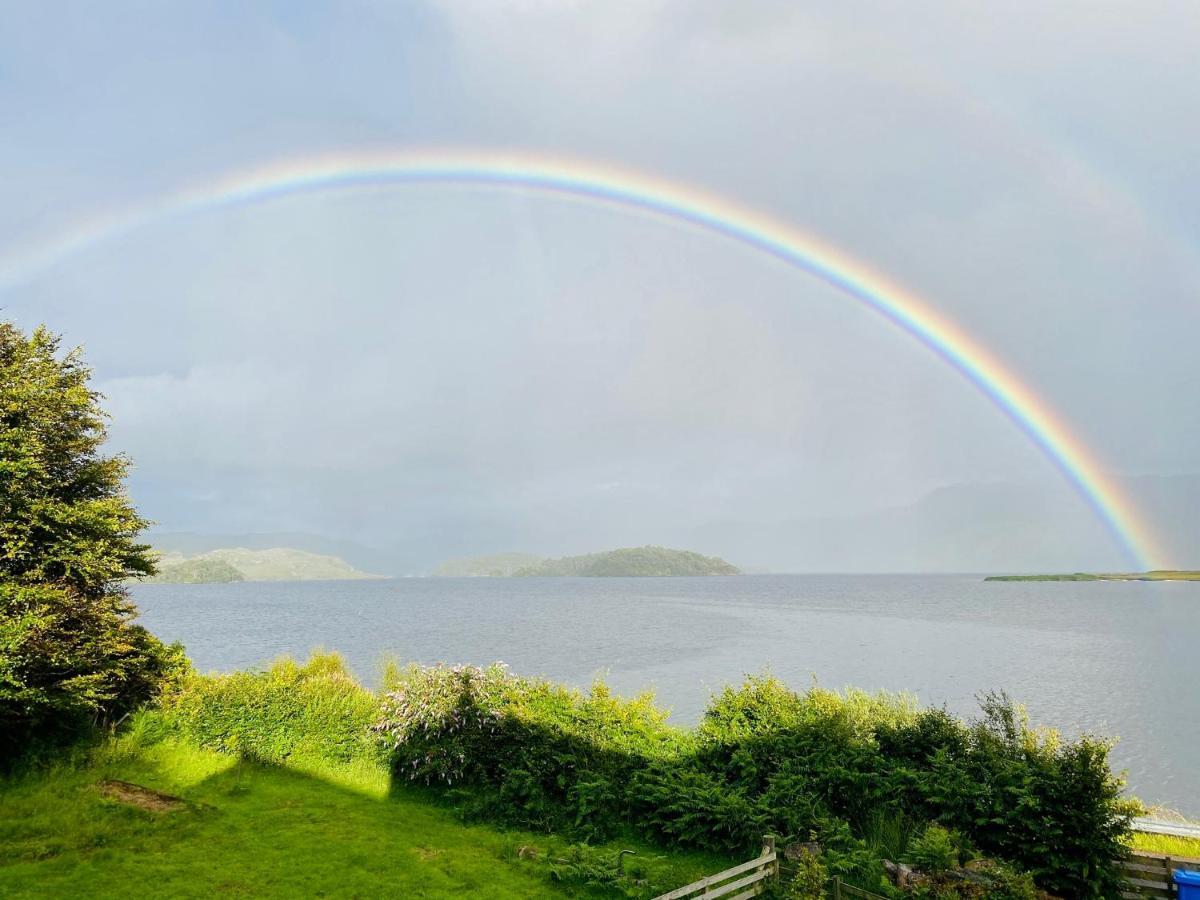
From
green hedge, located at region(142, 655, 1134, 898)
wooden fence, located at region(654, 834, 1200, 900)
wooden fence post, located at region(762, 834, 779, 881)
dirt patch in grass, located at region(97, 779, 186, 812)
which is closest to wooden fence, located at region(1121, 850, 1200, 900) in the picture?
wooden fence, located at region(654, 834, 1200, 900)

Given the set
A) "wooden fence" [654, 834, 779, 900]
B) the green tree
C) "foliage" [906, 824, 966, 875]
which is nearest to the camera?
"wooden fence" [654, 834, 779, 900]

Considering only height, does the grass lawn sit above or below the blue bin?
Result: below

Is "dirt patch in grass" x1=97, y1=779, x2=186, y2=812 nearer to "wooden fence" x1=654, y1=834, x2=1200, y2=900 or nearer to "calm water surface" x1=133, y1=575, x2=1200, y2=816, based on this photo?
"calm water surface" x1=133, y1=575, x2=1200, y2=816

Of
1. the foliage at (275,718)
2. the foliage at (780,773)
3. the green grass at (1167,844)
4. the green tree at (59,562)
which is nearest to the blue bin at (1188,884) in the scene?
the foliage at (780,773)

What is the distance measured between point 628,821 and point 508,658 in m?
43.4

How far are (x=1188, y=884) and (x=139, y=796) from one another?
19233mm

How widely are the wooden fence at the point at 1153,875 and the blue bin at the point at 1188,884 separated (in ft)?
1.21

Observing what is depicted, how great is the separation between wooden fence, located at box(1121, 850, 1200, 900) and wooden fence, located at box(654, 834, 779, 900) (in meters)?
5.18

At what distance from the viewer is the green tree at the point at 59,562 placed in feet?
50.8

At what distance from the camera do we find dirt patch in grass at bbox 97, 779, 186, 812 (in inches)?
559

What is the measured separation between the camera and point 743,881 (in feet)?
32.4

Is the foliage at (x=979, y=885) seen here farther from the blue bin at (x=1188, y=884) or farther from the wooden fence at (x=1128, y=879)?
the blue bin at (x=1188, y=884)

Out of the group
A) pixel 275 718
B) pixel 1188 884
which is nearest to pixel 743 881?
pixel 1188 884

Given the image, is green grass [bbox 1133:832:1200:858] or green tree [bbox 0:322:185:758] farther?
green tree [bbox 0:322:185:758]
